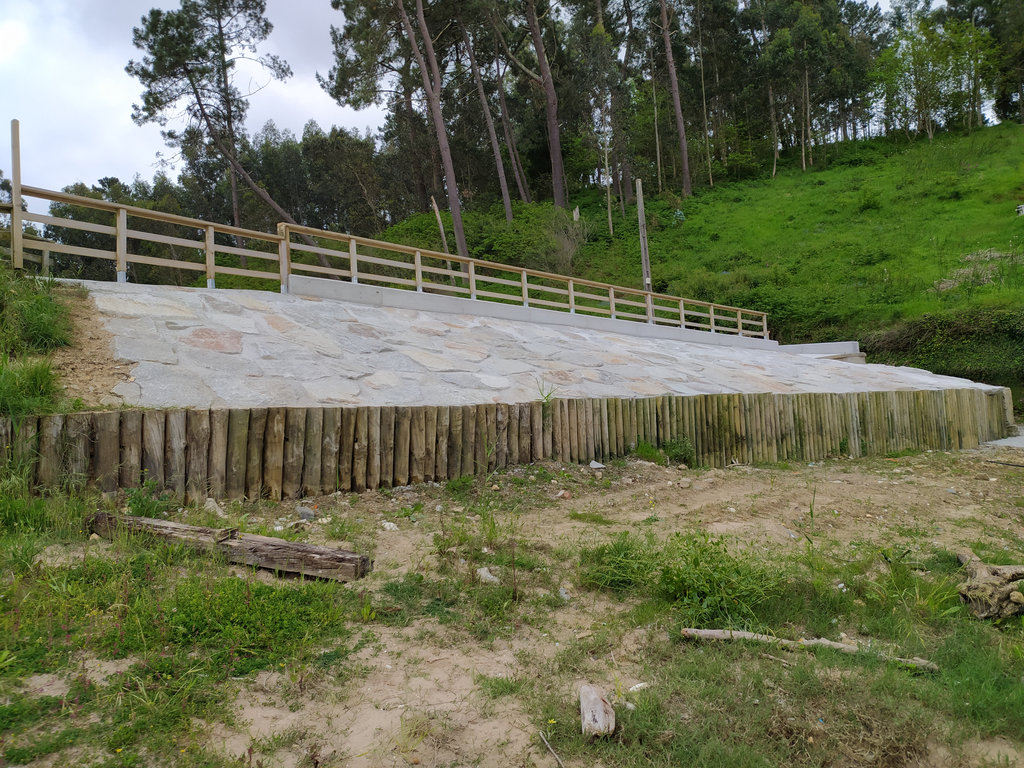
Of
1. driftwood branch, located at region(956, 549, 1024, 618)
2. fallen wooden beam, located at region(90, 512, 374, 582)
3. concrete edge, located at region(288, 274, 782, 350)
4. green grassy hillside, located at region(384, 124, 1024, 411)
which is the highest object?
green grassy hillside, located at region(384, 124, 1024, 411)

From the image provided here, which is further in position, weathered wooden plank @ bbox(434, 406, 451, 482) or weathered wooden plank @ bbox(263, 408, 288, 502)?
weathered wooden plank @ bbox(434, 406, 451, 482)

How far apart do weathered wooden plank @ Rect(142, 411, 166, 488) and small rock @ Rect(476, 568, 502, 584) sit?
103 inches

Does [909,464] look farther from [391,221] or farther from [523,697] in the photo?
[391,221]

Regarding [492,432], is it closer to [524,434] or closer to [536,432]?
[524,434]

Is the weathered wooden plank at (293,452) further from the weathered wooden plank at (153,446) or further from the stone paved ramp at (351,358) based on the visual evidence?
the weathered wooden plank at (153,446)

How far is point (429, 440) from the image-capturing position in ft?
19.3

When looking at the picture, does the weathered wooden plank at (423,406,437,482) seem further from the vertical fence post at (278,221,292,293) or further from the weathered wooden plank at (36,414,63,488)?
the vertical fence post at (278,221,292,293)

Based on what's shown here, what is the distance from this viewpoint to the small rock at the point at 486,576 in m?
3.71

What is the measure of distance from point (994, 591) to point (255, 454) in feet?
17.2

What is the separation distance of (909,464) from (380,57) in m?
23.1

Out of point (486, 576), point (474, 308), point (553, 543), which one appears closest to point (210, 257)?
point (474, 308)

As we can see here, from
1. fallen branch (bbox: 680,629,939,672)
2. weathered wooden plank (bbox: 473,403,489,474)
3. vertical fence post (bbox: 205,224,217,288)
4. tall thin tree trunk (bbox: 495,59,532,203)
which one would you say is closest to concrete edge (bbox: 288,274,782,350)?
vertical fence post (bbox: 205,224,217,288)

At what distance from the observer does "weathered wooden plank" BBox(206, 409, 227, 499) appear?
4734 mm

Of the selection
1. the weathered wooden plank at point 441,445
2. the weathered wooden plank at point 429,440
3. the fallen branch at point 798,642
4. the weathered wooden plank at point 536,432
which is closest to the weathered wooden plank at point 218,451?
the weathered wooden plank at point 429,440
